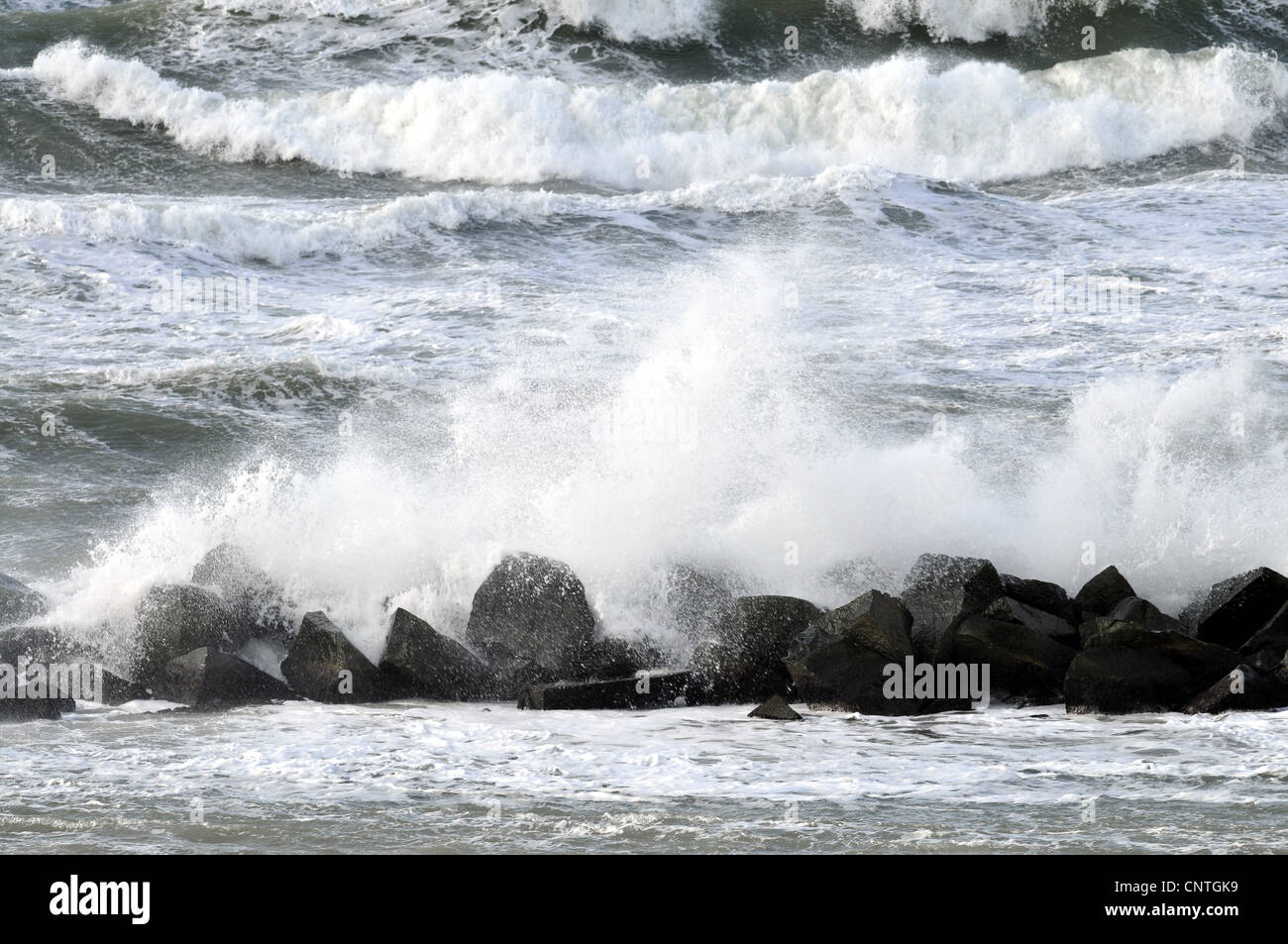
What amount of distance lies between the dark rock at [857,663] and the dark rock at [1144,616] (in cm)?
102

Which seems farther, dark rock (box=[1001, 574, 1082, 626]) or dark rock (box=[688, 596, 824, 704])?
dark rock (box=[1001, 574, 1082, 626])

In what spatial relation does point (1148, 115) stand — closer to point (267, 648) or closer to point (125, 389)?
point (125, 389)

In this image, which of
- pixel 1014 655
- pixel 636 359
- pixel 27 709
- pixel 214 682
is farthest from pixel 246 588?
pixel 636 359

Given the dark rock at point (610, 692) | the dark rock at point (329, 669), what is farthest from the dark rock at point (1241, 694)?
the dark rock at point (329, 669)

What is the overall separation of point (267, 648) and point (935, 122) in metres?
19.4

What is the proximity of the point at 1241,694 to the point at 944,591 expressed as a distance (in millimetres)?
1683

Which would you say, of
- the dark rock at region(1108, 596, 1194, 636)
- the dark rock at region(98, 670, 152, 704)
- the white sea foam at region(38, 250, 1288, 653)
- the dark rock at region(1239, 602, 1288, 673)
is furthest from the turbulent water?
the dark rock at region(1239, 602, 1288, 673)

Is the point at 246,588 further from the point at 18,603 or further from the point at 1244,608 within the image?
A: the point at 1244,608

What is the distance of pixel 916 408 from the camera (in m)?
13.7

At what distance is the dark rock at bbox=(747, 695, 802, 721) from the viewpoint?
8.20m

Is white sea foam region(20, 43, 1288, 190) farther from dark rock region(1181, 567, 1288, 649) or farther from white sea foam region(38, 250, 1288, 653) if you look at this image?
dark rock region(1181, 567, 1288, 649)

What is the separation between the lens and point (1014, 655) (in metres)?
8.55

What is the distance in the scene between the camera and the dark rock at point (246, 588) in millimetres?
9383

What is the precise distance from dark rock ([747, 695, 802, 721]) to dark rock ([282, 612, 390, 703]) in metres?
2.05
